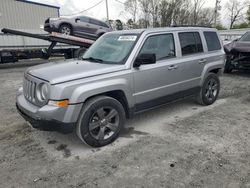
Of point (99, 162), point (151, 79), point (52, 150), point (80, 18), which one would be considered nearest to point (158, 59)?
point (151, 79)

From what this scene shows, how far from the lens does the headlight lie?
335 centimetres

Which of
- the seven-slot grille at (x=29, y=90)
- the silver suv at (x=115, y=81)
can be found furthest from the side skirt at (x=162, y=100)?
the seven-slot grille at (x=29, y=90)

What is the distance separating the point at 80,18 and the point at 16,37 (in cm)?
373

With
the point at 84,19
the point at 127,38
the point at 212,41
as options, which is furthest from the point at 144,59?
the point at 84,19

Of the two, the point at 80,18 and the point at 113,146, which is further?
the point at 80,18

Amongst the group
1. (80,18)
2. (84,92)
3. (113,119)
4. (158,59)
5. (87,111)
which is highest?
(80,18)

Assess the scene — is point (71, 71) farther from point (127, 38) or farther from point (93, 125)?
point (127, 38)

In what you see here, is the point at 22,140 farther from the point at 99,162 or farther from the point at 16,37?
the point at 16,37

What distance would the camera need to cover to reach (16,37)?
13.2 m

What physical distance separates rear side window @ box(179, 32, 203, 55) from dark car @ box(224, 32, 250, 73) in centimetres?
434

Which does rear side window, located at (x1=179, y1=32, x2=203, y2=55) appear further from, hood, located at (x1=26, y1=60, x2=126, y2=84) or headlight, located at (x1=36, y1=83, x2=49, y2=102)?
headlight, located at (x1=36, y1=83, x2=49, y2=102)

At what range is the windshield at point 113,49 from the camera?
4.09 m

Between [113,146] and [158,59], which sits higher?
[158,59]

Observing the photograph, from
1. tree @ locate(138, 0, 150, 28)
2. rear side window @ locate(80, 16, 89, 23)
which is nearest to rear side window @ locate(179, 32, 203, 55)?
rear side window @ locate(80, 16, 89, 23)
